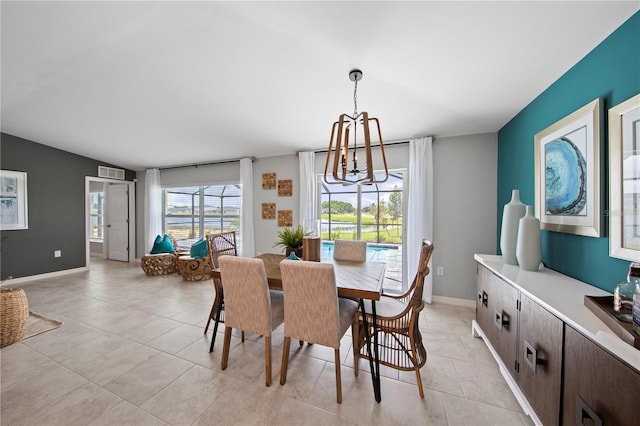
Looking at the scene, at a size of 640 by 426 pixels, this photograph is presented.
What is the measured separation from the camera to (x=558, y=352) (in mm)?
1072

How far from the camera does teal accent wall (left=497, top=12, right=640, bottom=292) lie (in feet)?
4.01

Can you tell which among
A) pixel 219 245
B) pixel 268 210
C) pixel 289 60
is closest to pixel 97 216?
pixel 268 210

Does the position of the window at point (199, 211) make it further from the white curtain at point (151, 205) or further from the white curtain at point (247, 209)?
the white curtain at point (247, 209)

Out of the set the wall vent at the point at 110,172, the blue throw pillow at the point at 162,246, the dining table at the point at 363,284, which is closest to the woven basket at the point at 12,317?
the dining table at the point at 363,284

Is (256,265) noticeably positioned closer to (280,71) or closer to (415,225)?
(280,71)

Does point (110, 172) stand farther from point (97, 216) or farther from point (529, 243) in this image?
point (529, 243)

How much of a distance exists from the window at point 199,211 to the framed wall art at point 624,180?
5.08 metres

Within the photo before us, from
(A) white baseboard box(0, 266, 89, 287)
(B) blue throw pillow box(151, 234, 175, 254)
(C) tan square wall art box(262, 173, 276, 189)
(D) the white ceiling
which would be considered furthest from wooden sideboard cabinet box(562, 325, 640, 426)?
(A) white baseboard box(0, 266, 89, 287)

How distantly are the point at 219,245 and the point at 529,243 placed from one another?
9.37ft

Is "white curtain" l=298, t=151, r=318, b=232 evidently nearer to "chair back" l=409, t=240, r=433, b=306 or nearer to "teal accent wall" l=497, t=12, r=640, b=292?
"chair back" l=409, t=240, r=433, b=306

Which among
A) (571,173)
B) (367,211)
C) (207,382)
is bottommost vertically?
(207,382)

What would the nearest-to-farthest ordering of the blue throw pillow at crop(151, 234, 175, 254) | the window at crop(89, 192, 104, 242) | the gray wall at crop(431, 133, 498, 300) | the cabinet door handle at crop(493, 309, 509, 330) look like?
the cabinet door handle at crop(493, 309, 509, 330), the gray wall at crop(431, 133, 498, 300), the blue throw pillow at crop(151, 234, 175, 254), the window at crop(89, 192, 104, 242)

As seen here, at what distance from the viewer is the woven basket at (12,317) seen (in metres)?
2.11

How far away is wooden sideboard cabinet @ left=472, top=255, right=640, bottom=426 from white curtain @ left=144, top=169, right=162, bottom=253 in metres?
6.34
